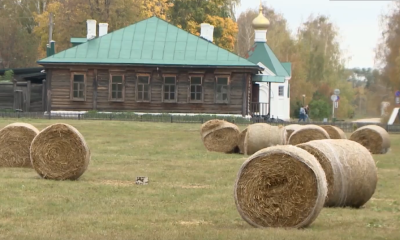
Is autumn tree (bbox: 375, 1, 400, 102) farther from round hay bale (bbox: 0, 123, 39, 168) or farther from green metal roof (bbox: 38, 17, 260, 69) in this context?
round hay bale (bbox: 0, 123, 39, 168)

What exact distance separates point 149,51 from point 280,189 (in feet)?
140

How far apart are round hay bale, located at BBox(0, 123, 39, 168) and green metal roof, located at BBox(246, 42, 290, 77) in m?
48.5

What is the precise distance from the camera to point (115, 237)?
13141 millimetres

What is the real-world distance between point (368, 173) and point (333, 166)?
799 mm

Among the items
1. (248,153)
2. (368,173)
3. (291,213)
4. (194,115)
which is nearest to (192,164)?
(248,153)

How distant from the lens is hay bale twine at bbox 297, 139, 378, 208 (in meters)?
17.1

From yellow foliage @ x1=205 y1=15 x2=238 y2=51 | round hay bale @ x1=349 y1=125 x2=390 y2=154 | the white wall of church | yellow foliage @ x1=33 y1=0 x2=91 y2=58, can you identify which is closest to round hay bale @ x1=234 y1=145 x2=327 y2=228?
round hay bale @ x1=349 y1=125 x2=390 y2=154

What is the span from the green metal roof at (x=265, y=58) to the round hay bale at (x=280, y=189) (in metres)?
57.7

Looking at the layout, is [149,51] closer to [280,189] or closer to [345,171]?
[345,171]

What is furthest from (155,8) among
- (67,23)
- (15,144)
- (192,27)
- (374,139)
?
(15,144)

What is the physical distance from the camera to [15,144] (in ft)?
80.8

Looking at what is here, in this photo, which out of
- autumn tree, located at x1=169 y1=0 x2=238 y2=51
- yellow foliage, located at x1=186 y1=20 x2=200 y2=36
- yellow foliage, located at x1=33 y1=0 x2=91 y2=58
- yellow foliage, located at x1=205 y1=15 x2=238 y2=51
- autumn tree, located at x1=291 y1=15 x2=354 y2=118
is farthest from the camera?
autumn tree, located at x1=291 y1=15 x2=354 y2=118

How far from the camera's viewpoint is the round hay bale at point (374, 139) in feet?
121

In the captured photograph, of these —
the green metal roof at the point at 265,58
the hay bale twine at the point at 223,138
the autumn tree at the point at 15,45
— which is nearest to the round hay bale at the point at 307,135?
the hay bale twine at the point at 223,138
